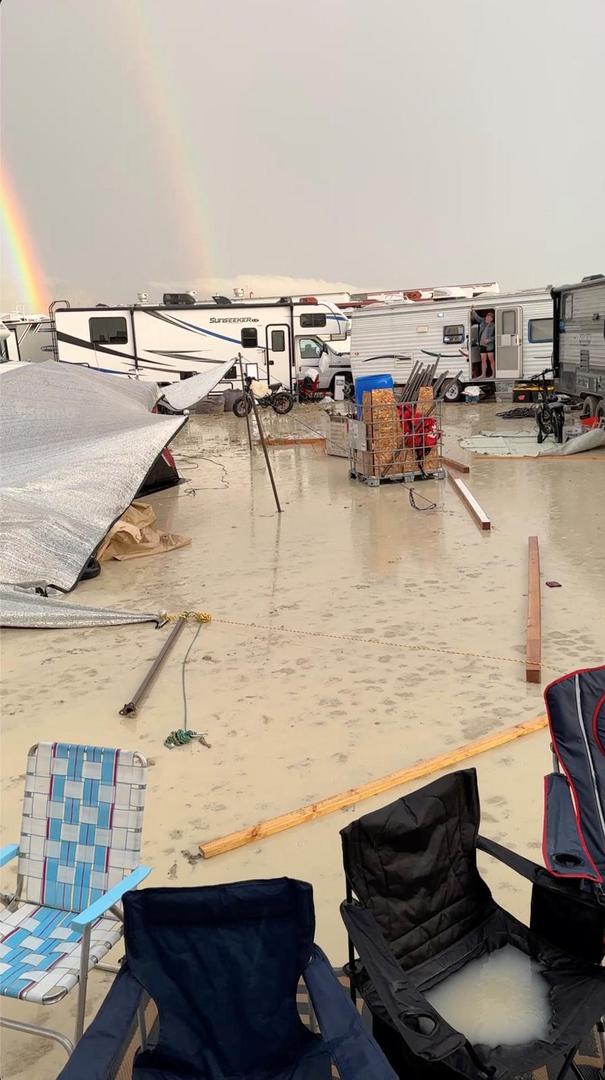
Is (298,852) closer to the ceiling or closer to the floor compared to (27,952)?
closer to the floor

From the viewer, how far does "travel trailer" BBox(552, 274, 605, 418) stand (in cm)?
1170

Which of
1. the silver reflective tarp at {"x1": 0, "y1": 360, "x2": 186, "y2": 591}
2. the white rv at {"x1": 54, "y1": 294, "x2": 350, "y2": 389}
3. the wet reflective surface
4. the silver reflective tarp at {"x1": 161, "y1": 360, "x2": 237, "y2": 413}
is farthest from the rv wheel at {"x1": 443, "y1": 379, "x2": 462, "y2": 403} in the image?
the wet reflective surface

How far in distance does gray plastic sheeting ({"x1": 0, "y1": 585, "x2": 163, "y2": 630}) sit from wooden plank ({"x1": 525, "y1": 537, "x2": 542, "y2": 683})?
245 centimetres

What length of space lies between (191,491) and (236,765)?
24.5ft

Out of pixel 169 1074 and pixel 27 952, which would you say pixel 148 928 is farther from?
pixel 27 952

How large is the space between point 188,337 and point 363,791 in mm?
20505

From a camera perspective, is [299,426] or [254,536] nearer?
[254,536]

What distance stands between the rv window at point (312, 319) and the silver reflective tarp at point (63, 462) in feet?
42.1

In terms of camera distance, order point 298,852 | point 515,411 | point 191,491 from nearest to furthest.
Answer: point 298,852, point 191,491, point 515,411

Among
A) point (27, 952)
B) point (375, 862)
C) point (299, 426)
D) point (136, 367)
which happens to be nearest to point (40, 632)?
point (27, 952)

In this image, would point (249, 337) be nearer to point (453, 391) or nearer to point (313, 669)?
point (453, 391)

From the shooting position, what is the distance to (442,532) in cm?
789

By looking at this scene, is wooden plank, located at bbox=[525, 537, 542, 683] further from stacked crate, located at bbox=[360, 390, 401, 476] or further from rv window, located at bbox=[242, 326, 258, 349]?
rv window, located at bbox=[242, 326, 258, 349]

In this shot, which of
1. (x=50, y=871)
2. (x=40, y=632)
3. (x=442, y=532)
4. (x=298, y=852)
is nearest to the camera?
(x=50, y=871)
